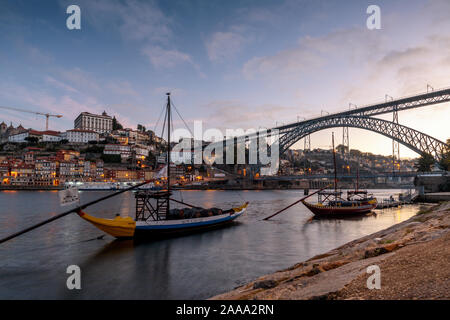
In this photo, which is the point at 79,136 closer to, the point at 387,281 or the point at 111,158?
the point at 111,158

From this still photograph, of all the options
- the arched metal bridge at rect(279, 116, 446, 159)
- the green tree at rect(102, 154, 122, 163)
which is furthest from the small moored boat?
the green tree at rect(102, 154, 122, 163)

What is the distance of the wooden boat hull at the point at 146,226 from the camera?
17859 mm

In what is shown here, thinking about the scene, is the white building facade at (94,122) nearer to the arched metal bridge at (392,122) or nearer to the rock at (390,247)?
the arched metal bridge at (392,122)

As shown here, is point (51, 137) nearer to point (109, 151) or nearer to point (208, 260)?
point (109, 151)

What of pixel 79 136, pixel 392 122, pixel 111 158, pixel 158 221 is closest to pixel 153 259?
pixel 158 221

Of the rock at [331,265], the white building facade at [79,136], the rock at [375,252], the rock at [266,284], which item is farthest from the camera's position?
the white building facade at [79,136]

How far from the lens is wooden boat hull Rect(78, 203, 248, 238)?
17859mm

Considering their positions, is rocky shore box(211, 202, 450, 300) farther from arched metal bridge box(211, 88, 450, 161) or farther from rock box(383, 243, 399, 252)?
arched metal bridge box(211, 88, 450, 161)

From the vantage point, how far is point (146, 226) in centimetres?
1883

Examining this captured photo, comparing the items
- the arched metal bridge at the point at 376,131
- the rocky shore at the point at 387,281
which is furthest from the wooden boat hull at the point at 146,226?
the arched metal bridge at the point at 376,131

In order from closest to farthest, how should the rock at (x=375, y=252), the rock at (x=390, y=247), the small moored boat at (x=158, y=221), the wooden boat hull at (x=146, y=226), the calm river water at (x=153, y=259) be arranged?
the rock at (x=375, y=252), the rock at (x=390, y=247), the calm river water at (x=153, y=259), the wooden boat hull at (x=146, y=226), the small moored boat at (x=158, y=221)

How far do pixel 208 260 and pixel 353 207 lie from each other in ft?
79.2

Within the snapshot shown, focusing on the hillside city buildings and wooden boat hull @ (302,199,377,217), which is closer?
wooden boat hull @ (302,199,377,217)

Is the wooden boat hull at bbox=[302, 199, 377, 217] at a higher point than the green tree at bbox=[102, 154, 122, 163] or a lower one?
lower
